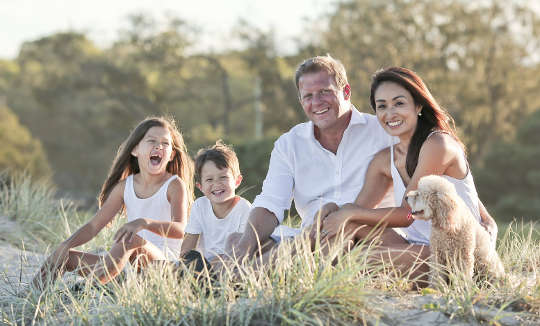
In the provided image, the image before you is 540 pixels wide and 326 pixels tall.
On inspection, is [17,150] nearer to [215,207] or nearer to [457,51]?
[457,51]

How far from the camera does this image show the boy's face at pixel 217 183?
207 inches

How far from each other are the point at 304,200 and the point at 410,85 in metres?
1.25

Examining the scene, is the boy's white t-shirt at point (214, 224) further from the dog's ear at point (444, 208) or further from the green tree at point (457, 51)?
the green tree at point (457, 51)

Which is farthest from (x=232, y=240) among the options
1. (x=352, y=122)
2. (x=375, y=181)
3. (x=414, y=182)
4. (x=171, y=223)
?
(x=414, y=182)

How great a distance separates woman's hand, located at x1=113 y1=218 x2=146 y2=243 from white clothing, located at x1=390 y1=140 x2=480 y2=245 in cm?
172

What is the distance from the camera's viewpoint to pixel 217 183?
5.24 m

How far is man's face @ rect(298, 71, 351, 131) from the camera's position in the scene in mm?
4957

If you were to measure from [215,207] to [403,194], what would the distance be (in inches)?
60.6

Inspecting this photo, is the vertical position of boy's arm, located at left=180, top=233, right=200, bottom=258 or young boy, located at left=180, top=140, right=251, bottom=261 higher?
young boy, located at left=180, top=140, right=251, bottom=261

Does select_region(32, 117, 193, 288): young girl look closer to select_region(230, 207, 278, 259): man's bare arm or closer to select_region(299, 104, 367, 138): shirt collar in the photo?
select_region(230, 207, 278, 259): man's bare arm

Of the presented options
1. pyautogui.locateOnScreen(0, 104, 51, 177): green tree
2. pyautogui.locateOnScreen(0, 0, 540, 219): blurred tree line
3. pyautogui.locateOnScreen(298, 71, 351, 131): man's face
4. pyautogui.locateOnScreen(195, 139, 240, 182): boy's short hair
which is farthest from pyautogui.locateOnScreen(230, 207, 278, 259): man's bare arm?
pyautogui.locateOnScreen(0, 104, 51, 177): green tree

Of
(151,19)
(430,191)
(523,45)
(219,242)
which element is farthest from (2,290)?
(151,19)

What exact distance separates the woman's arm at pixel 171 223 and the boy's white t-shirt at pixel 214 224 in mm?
97

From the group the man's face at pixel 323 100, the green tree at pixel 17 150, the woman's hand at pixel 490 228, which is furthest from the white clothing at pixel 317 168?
the green tree at pixel 17 150
